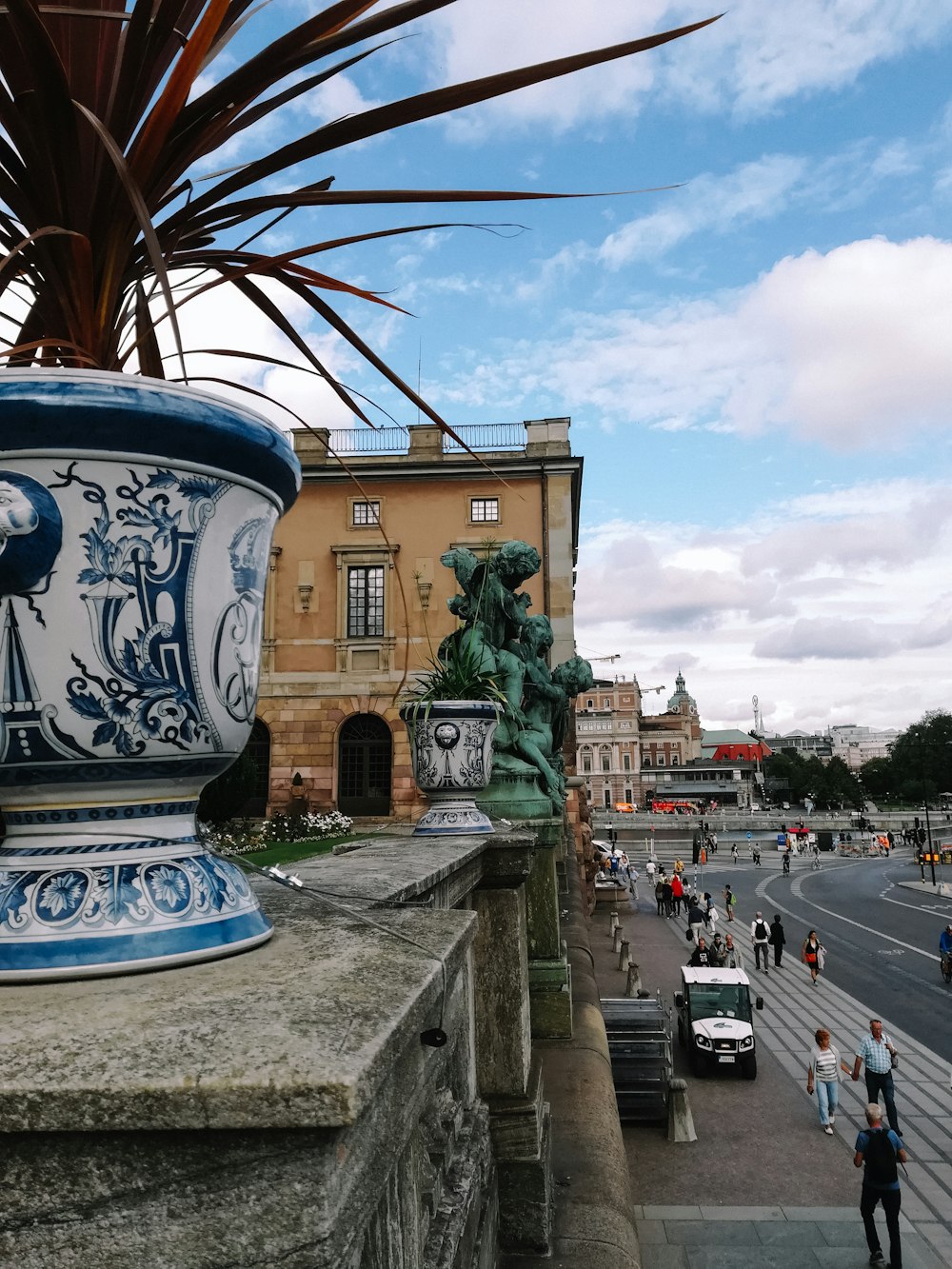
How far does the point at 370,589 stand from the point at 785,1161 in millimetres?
17507

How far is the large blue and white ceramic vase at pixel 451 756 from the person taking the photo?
3.34 meters

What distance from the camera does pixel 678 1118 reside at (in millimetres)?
9250

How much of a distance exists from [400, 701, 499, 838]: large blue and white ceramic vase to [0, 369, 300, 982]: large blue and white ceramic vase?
2.21 metres

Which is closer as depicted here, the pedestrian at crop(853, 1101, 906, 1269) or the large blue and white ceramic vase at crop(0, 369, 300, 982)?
the large blue and white ceramic vase at crop(0, 369, 300, 982)

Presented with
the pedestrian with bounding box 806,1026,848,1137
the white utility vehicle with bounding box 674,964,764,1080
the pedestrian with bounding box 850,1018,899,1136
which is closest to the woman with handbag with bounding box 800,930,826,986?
the white utility vehicle with bounding box 674,964,764,1080

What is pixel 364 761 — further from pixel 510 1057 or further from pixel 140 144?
pixel 140 144

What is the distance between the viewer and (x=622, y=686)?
11456 centimetres

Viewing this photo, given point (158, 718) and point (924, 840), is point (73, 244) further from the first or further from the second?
point (924, 840)

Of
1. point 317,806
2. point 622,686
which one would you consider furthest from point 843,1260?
point 622,686

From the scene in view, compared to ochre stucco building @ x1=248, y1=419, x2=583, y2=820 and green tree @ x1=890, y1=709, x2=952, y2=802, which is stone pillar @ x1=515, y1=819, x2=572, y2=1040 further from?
green tree @ x1=890, y1=709, x2=952, y2=802

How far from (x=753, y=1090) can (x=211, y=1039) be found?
41.4 feet

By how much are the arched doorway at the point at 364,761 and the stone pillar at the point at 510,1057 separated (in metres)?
20.3

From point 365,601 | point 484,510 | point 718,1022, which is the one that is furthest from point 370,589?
point 718,1022

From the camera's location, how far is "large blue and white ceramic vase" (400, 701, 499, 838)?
334 cm
